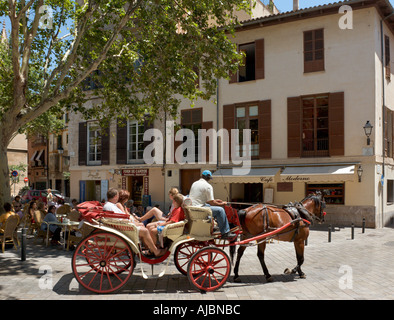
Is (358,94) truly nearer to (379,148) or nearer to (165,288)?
(379,148)

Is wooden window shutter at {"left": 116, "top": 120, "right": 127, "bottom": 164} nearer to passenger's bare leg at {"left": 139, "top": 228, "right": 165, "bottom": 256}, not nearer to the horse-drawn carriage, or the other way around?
the horse-drawn carriage

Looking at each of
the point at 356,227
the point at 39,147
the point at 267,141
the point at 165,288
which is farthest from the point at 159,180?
the point at 39,147

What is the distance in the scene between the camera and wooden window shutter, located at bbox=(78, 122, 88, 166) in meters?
24.1

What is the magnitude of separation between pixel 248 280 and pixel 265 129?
1170 cm

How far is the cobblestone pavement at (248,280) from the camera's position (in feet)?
19.6

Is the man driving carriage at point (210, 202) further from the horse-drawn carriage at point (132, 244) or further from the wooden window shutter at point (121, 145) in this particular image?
the wooden window shutter at point (121, 145)

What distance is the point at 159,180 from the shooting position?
21.2m

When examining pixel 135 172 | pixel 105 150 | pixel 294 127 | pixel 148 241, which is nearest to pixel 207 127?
pixel 294 127

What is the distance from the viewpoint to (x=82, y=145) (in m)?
24.2

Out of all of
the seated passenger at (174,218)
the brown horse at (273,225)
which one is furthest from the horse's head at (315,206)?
the seated passenger at (174,218)

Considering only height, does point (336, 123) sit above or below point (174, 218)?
above

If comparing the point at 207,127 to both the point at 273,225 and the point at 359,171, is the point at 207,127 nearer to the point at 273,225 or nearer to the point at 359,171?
the point at 359,171

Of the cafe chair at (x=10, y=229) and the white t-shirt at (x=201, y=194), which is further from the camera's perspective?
the cafe chair at (x=10, y=229)

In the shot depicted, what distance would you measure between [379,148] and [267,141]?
484 centimetres
